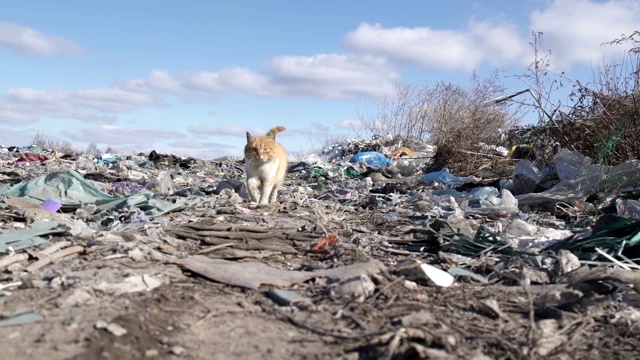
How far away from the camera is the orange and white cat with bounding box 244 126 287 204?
6145 millimetres

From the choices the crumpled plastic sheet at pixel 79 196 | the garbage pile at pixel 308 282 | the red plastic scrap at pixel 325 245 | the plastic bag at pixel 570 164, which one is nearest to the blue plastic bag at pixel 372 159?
the plastic bag at pixel 570 164

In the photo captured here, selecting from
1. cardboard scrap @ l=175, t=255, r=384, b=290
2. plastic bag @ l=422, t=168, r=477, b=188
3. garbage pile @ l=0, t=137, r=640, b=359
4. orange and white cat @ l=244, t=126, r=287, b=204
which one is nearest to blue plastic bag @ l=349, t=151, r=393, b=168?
plastic bag @ l=422, t=168, r=477, b=188

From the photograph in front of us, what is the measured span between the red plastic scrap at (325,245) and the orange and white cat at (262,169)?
2377 millimetres

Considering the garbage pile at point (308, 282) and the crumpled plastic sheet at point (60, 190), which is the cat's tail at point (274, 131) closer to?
the garbage pile at point (308, 282)

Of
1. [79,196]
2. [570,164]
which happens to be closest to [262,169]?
[79,196]

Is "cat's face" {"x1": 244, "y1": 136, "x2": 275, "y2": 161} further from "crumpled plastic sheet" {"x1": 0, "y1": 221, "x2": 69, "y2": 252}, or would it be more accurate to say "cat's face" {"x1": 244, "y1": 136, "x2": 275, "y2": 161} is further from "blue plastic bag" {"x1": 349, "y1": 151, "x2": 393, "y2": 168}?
"blue plastic bag" {"x1": 349, "y1": 151, "x2": 393, "y2": 168}

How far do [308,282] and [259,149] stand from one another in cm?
337

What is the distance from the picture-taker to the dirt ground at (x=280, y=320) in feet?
6.73

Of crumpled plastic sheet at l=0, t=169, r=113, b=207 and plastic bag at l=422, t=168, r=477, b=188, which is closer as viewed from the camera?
crumpled plastic sheet at l=0, t=169, r=113, b=207

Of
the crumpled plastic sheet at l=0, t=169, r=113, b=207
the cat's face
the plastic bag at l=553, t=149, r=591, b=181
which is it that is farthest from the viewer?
the plastic bag at l=553, t=149, r=591, b=181

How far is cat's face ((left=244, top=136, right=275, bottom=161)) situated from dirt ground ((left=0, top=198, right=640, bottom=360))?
2986 mm

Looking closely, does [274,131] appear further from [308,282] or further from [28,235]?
[308,282]

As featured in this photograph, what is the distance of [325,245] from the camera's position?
372 cm

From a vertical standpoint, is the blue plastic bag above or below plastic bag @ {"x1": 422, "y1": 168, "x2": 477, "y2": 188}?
above
